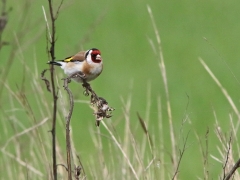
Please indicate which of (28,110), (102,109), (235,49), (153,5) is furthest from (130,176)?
(153,5)

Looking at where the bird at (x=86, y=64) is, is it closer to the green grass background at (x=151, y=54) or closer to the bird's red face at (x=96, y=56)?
the bird's red face at (x=96, y=56)

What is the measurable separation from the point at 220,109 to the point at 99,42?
327 centimetres

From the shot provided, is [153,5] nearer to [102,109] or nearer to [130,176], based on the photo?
[130,176]

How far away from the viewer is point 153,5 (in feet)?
40.3

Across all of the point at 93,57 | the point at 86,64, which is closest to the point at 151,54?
the point at 93,57

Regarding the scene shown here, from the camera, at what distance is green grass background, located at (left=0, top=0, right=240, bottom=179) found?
7996mm

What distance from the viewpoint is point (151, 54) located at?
411 inches

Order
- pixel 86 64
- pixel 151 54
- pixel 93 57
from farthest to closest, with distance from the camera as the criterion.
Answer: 1. pixel 151 54
2. pixel 93 57
3. pixel 86 64

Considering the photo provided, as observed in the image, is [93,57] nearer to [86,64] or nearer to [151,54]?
[86,64]

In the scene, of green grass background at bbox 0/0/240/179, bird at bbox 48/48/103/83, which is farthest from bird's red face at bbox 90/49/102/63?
green grass background at bbox 0/0/240/179

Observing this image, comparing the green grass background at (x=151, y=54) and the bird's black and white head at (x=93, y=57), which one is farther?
the green grass background at (x=151, y=54)

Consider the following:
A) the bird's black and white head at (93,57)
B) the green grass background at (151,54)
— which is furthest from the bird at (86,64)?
the green grass background at (151,54)

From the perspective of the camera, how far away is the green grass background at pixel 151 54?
8.00 meters

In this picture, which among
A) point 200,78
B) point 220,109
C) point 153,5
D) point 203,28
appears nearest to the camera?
point 220,109
